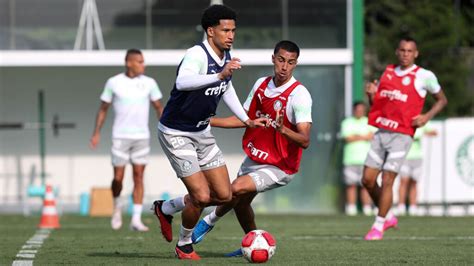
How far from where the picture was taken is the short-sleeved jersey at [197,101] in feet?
32.6

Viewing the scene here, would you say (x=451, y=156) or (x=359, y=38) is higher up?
(x=359, y=38)

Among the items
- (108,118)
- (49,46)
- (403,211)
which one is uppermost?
(49,46)

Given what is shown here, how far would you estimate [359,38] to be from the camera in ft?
79.2

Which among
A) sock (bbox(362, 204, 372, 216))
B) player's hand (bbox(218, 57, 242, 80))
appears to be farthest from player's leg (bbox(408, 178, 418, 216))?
player's hand (bbox(218, 57, 242, 80))

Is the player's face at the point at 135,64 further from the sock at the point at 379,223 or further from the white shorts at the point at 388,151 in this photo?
the sock at the point at 379,223

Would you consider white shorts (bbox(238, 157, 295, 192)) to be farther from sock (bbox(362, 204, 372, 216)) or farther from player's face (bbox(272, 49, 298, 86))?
sock (bbox(362, 204, 372, 216))

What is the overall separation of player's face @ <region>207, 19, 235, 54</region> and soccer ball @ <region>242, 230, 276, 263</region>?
5.21 ft

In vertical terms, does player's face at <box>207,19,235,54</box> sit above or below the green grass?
above

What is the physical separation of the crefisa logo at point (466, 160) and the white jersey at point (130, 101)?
9.24 meters

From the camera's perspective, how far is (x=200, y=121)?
10195mm

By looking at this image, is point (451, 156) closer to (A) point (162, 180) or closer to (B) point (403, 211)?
(B) point (403, 211)

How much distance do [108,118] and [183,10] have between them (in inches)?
130

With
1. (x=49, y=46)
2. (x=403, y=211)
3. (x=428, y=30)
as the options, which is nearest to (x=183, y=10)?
(x=49, y=46)

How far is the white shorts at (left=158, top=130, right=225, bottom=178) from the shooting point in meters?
10.2
